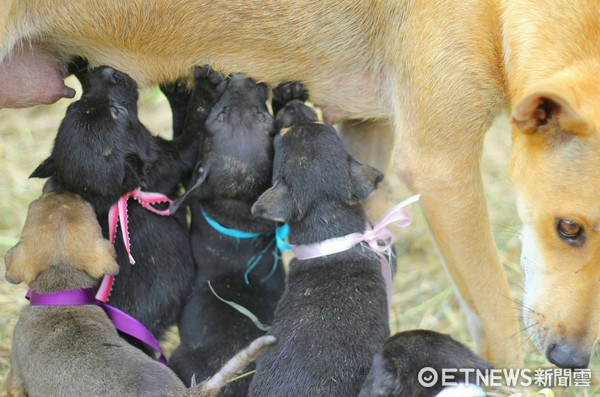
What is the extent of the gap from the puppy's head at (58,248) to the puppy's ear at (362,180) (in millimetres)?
1170

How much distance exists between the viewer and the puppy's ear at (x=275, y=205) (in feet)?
11.5

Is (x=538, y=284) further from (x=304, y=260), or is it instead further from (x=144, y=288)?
(x=144, y=288)

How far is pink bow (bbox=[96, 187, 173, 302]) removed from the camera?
366 centimetres

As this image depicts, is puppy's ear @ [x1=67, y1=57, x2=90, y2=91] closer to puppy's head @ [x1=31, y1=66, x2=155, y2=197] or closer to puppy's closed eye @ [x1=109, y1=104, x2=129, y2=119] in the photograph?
puppy's head @ [x1=31, y1=66, x2=155, y2=197]

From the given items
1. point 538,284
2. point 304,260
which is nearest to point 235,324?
point 304,260

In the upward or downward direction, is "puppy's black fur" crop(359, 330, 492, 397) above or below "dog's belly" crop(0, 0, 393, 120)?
below

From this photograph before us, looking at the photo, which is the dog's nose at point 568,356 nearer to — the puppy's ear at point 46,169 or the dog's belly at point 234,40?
the dog's belly at point 234,40

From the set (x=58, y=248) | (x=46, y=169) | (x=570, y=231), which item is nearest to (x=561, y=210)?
(x=570, y=231)

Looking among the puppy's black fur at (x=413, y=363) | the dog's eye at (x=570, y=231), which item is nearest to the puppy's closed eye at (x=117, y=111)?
the puppy's black fur at (x=413, y=363)

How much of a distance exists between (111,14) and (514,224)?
3059 millimetres

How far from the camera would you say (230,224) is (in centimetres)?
388

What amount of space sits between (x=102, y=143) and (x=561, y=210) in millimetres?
2070

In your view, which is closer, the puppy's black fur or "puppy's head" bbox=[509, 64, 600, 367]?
the puppy's black fur

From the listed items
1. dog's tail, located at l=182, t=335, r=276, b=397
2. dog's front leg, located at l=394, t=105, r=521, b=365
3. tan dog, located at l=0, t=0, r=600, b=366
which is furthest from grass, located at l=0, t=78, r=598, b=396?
dog's tail, located at l=182, t=335, r=276, b=397
